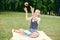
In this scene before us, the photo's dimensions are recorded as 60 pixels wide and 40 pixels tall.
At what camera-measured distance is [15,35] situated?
621cm

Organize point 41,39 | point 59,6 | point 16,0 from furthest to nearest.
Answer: point 59,6
point 16,0
point 41,39

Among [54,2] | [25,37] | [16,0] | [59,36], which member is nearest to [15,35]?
[25,37]

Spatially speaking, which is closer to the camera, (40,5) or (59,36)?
(59,36)

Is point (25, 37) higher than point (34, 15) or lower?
lower

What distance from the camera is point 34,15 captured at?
6035 mm

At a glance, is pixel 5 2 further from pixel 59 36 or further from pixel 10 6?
pixel 59 36

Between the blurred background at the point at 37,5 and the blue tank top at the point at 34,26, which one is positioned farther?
the blurred background at the point at 37,5

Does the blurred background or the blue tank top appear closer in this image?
the blue tank top

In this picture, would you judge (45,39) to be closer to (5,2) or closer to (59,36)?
(59,36)

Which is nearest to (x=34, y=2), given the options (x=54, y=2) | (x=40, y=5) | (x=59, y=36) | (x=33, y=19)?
(x=40, y=5)

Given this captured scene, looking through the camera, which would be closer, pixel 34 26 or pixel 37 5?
pixel 34 26

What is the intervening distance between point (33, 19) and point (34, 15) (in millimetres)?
149

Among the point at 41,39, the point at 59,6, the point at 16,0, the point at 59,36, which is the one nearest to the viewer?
the point at 41,39

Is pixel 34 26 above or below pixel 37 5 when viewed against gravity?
above
